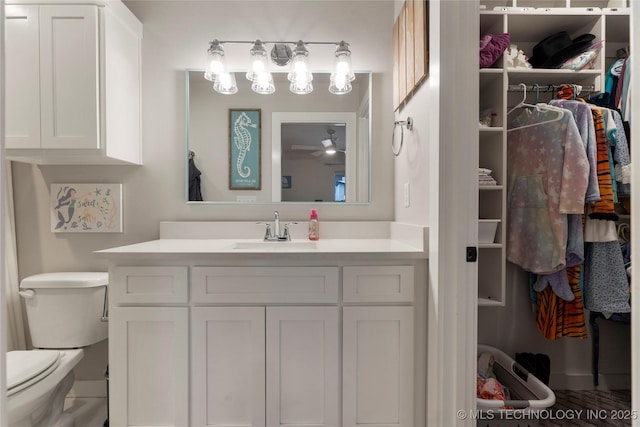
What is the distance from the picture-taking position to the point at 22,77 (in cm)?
158

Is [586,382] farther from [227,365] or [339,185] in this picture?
[227,365]

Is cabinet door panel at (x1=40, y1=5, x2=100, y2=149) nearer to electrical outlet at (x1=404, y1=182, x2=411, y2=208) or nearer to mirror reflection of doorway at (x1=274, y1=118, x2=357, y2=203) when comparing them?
mirror reflection of doorway at (x1=274, y1=118, x2=357, y2=203)

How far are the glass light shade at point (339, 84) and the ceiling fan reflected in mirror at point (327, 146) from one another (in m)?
0.23

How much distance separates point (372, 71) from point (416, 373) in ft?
5.39

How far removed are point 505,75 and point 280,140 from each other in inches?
48.7

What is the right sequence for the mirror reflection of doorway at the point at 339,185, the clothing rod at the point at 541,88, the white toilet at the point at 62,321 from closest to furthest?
the white toilet at the point at 62,321
the clothing rod at the point at 541,88
the mirror reflection of doorway at the point at 339,185

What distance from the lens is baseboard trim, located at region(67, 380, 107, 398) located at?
192 cm

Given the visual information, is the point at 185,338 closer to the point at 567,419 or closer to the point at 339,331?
the point at 339,331

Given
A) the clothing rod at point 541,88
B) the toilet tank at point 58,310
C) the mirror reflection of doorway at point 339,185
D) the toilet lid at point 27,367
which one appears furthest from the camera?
the mirror reflection of doorway at point 339,185

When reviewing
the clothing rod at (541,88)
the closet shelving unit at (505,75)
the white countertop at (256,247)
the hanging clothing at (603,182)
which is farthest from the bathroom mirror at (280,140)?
the hanging clothing at (603,182)

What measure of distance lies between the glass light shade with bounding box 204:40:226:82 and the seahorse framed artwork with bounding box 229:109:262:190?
0.22 metres

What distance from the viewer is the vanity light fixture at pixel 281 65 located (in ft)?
6.08

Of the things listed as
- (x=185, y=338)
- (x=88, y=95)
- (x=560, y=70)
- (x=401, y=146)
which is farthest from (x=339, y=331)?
(x=560, y=70)

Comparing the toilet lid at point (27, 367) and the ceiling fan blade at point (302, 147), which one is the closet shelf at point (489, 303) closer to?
the ceiling fan blade at point (302, 147)
